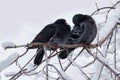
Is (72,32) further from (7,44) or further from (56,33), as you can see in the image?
(7,44)

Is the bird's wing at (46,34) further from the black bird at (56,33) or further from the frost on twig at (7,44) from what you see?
the frost on twig at (7,44)

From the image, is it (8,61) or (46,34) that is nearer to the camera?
(8,61)

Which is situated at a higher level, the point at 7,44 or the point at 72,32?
the point at 7,44

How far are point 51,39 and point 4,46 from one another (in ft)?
7.73

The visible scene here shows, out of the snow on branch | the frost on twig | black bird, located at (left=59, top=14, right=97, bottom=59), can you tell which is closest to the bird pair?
black bird, located at (left=59, top=14, right=97, bottom=59)

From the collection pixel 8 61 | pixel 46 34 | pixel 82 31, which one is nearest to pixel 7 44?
pixel 8 61

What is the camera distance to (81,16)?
15.2 feet

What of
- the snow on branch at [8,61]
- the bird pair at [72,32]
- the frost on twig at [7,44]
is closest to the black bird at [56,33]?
the bird pair at [72,32]

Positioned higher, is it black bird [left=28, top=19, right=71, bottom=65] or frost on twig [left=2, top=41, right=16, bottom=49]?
frost on twig [left=2, top=41, right=16, bottom=49]

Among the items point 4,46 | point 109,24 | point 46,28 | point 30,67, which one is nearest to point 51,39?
point 46,28

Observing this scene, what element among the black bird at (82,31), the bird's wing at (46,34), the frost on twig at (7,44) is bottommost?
the black bird at (82,31)

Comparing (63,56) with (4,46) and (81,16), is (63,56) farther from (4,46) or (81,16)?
(4,46)

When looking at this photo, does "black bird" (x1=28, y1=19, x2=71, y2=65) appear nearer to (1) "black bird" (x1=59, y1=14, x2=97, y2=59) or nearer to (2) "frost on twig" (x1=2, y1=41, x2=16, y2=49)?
(1) "black bird" (x1=59, y1=14, x2=97, y2=59)

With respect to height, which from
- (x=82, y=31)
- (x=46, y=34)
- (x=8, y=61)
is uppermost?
(x=8, y=61)
